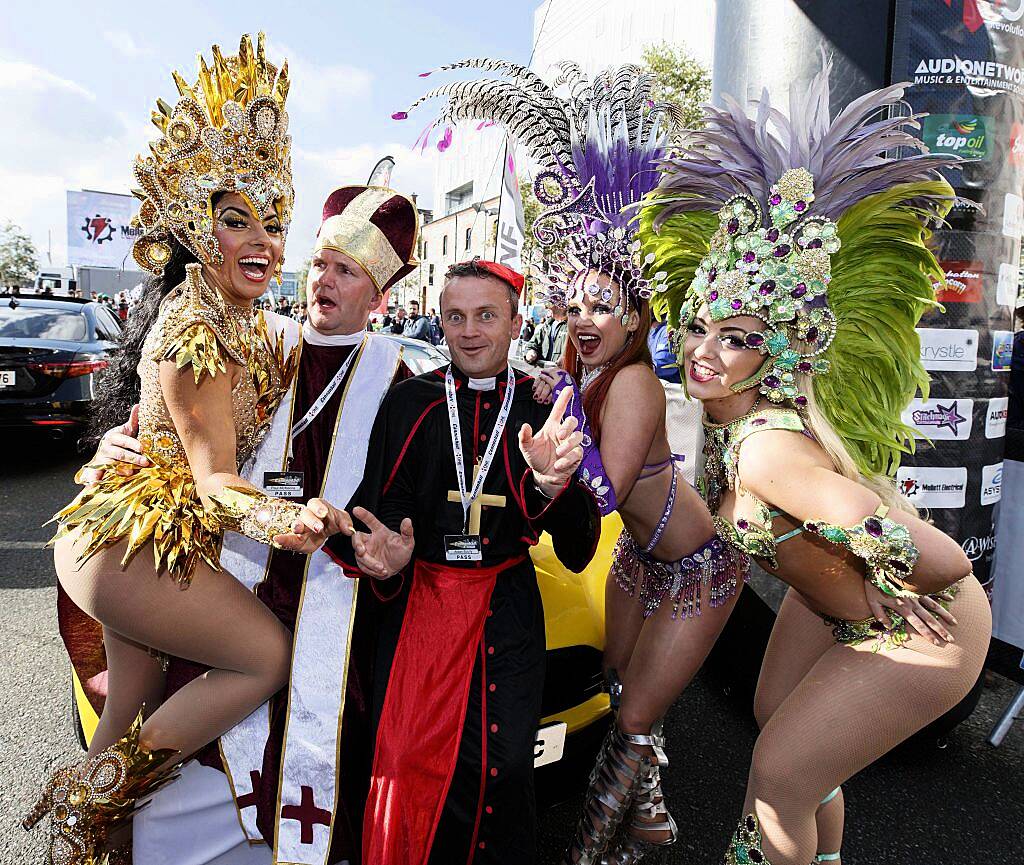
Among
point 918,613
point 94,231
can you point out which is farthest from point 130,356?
point 94,231

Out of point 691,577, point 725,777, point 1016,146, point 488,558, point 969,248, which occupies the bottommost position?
point 725,777

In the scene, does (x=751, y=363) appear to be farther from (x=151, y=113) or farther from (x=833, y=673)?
(x=151, y=113)

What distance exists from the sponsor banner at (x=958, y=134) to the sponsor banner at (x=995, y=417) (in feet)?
4.00

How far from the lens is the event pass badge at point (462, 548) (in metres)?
2.14

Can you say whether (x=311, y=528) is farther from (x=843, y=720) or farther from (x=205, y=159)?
(x=843, y=720)

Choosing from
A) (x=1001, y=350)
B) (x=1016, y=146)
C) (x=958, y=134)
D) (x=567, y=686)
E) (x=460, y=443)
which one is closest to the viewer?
(x=460, y=443)

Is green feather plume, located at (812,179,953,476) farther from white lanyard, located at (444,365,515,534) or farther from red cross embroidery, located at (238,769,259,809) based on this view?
red cross embroidery, located at (238,769,259,809)

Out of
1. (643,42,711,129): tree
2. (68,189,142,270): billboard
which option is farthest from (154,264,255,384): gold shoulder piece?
(68,189,142,270): billboard

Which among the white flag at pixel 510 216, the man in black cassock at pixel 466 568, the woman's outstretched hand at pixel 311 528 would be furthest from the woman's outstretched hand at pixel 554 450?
the white flag at pixel 510 216

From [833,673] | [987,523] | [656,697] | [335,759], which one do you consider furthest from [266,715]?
[987,523]

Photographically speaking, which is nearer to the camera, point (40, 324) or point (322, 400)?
point (322, 400)

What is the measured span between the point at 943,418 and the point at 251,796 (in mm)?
3489

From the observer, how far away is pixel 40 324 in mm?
7926

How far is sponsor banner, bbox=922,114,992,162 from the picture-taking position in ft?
10.8
